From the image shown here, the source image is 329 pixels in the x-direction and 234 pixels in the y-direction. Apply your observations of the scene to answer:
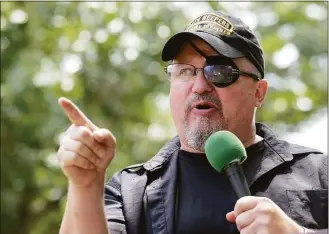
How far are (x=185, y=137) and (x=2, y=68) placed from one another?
3.57 metres

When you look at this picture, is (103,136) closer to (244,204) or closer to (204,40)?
(244,204)

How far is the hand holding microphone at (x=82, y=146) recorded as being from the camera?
1.67 meters

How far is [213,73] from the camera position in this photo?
6.64 ft

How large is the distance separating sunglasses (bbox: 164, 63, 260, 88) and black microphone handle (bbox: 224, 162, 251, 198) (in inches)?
17.6

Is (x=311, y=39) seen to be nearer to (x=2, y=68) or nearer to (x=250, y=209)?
(x=2, y=68)

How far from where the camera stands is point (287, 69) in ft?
20.6

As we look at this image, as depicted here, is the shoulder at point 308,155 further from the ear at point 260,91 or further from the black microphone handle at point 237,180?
the black microphone handle at point 237,180

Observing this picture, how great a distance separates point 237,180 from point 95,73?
409 cm

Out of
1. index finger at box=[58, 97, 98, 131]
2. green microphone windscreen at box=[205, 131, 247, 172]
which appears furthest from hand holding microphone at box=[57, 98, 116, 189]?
green microphone windscreen at box=[205, 131, 247, 172]

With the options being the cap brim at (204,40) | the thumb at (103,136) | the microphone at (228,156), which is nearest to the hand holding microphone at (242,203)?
the microphone at (228,156)

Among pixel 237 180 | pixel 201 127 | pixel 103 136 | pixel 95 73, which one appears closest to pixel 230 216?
pixel 237 180

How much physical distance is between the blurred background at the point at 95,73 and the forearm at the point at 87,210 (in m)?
3.34

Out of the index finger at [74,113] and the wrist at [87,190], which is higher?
the index finger at [74,113]

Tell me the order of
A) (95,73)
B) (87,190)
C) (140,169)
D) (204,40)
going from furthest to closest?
(95,73) → (140,169) → (204,40) → (87,190)
